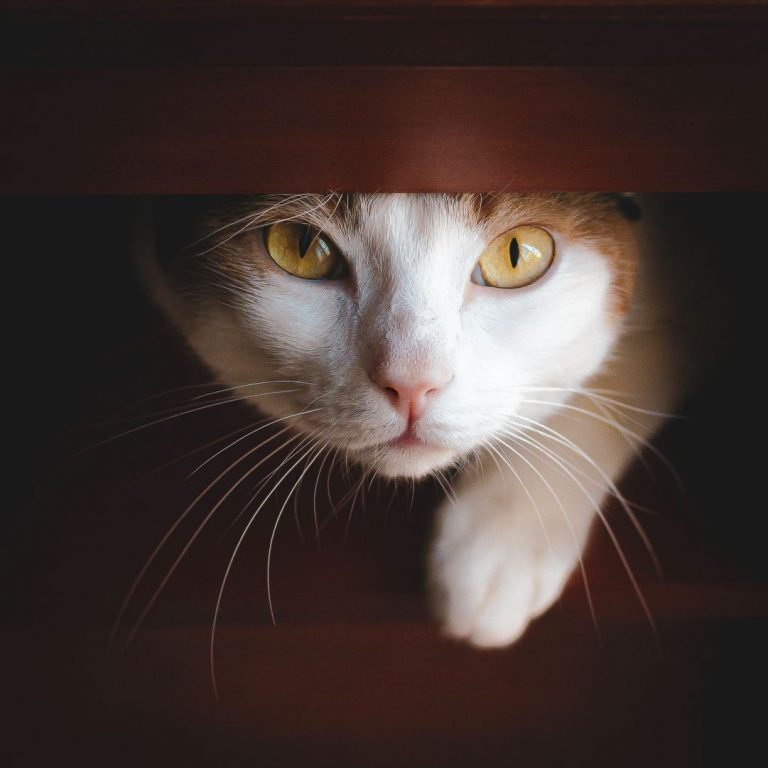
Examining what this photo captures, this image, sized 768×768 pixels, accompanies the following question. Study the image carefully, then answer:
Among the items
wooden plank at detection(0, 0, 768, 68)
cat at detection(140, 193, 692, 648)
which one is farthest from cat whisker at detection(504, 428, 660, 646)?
wooden plank at detection(0, 0, 768, 68)

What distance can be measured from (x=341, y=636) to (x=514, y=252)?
42 centimetres

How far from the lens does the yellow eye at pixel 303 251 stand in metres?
0.71

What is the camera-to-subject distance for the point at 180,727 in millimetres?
751

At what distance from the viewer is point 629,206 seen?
0.82 meters

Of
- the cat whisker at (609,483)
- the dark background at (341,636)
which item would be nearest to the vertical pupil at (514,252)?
the cat whisker at (609,483)

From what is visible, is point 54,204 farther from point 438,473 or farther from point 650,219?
point 650,219

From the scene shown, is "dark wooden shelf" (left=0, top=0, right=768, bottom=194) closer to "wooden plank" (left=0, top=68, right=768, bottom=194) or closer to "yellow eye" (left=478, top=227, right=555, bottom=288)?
"wooden plank" (left=0, top=68, right=768, bottom=194)

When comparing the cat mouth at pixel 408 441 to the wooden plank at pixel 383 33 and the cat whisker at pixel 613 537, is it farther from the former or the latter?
the wooden plank at pixel 383 33

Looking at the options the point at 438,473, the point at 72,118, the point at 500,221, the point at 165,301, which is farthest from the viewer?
the point at 165,301

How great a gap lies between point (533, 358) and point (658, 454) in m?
0.22

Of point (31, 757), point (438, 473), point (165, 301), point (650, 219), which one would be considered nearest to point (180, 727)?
point (31, 757)

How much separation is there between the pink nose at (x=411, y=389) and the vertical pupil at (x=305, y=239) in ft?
0.55

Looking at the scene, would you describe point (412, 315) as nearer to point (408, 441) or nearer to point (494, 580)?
point (408, 441)

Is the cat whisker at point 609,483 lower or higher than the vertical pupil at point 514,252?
lower
